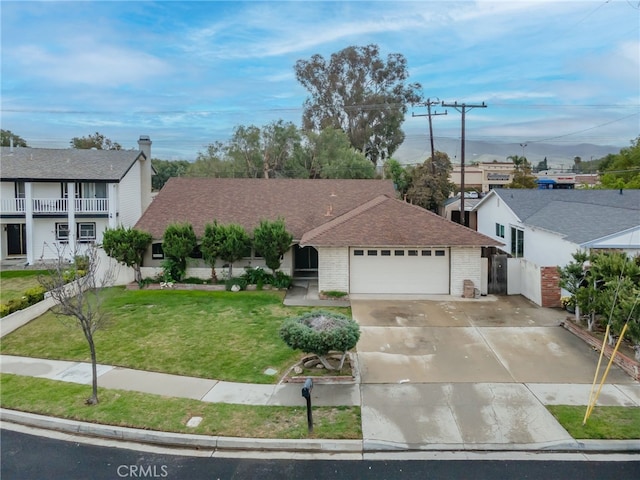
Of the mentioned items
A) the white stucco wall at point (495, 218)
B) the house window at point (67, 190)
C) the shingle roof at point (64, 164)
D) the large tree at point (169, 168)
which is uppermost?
the large tree at point (169, 168)

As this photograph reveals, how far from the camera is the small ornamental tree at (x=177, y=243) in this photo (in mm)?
19031

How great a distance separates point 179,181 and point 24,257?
9879 mm

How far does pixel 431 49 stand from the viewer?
25000mm

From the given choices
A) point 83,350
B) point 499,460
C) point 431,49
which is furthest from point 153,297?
point 431,49

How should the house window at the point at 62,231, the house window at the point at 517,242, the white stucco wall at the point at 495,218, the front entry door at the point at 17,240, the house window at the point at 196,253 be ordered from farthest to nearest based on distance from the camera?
the front entry door at the point at 17,240
the house window at the point at 62,231
the white stucco wall at the point at 495,218
the house window at the point at 517,242
the house window at the point at 196,253

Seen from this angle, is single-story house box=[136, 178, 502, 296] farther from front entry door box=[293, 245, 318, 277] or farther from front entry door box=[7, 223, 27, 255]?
front entry door box=[7, 223, 27, 255]

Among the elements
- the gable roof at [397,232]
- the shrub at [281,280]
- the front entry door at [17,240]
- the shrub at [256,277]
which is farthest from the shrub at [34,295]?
the front entry door at [17,240]

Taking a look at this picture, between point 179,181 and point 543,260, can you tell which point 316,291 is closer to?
point 543,260

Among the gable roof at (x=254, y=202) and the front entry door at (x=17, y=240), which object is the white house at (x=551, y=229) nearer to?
the gable roof at (x=254, y=202)

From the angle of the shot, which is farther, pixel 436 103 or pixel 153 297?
pixel 436 103

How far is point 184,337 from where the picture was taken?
1295 centimetres

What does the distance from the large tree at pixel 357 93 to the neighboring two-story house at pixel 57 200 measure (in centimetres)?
3086

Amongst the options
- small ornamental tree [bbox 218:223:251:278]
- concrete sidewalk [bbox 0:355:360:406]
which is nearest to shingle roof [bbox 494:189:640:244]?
concrete sidewalk [bbox 0:355:360:406]

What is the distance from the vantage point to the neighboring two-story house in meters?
24.2
